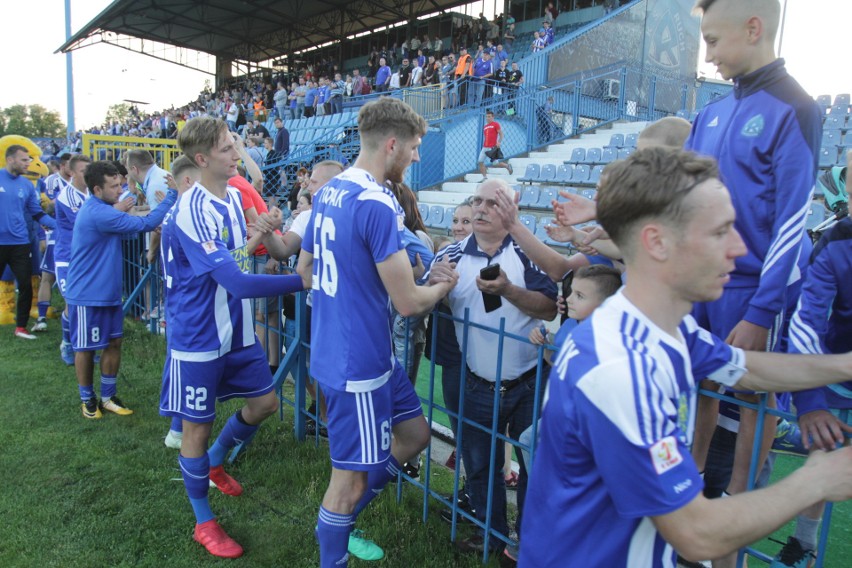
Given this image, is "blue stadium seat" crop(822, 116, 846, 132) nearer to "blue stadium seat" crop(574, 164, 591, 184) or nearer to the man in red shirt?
"blue stadium seat" crop(574, 164, 591, 184)

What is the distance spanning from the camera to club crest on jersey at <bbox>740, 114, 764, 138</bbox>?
190cm

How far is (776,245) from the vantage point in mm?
1833

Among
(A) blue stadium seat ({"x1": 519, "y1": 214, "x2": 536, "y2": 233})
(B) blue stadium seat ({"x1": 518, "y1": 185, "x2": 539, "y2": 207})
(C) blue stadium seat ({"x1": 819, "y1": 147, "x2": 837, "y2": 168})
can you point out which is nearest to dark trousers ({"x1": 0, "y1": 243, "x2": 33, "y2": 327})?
(A) blue stadium seat ({"x1": 519, "y1": 214, "x2": 536, "y2": 233})

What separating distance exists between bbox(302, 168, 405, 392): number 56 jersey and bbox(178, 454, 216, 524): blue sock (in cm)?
107

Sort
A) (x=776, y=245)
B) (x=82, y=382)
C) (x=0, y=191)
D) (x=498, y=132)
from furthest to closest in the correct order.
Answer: (x=498, y=132)
(x=0, y=191)
(x=82, y=382)
(x=776, y=245)

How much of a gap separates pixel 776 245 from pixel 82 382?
15.9 ft

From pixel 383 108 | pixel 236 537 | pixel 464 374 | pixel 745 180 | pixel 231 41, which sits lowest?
pixel 236 537

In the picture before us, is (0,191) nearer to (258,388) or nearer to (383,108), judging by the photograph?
(258,388)

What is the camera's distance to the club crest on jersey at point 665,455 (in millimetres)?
1143

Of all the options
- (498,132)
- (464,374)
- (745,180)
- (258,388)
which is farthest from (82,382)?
(498,132)

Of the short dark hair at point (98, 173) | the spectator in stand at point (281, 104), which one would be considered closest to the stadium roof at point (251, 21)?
the spectator in stand at point (281, 104)

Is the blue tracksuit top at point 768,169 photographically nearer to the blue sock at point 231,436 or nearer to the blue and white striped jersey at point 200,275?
the blue and white striped jersey at point 200,275

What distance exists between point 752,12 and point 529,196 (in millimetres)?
9425

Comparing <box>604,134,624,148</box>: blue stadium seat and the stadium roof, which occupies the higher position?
the stadium roof
